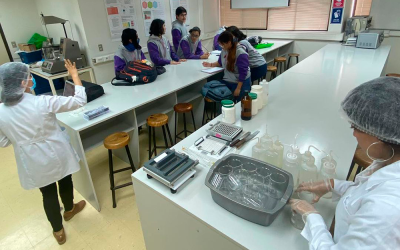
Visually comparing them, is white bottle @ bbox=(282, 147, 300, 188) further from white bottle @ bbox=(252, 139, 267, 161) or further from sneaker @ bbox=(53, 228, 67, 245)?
sneaker @ bbox=(53, 228, 67, 245)

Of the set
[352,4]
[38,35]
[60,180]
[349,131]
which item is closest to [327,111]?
[349,131]

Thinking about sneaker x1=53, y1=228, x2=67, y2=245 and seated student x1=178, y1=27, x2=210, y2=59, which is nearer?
sneaker x1=53, y1=228, x2=67, y2=245

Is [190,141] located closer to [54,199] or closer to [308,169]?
[308,169]

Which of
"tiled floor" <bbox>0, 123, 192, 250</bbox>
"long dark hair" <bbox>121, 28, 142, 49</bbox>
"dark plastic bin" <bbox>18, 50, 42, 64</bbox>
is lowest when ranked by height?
"tiled floor" <bbox>0, 123, 192, 250</bbox>

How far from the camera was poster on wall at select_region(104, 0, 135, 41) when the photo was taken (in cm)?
373

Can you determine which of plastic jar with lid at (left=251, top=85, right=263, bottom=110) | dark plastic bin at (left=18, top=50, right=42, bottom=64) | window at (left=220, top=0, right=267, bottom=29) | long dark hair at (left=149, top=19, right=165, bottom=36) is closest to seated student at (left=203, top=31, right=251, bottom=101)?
plastic jar with lid at (left=251, top=85, right=263, bottom=110)

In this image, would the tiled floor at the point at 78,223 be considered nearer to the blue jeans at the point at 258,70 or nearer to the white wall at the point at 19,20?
the blue jeans at the point at 258,70

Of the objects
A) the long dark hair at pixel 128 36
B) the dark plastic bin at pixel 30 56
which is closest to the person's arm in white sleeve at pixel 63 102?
the long dark hair at pixel 128 36

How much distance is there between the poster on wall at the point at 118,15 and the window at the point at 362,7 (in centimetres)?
464

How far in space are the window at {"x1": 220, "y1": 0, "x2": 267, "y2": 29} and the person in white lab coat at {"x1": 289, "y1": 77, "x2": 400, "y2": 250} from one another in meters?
5.39

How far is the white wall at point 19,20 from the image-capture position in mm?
3990

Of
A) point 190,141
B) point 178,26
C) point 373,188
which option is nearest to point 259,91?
point 190,141

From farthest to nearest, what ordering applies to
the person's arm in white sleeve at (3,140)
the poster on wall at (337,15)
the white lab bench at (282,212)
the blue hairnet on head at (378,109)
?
the poster on wall at (337,15), the person's arm in white sleeve at (3,140), the white lab bench at (282,212), the blue hairnet on head at (378,109)

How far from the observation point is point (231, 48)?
2.60m
